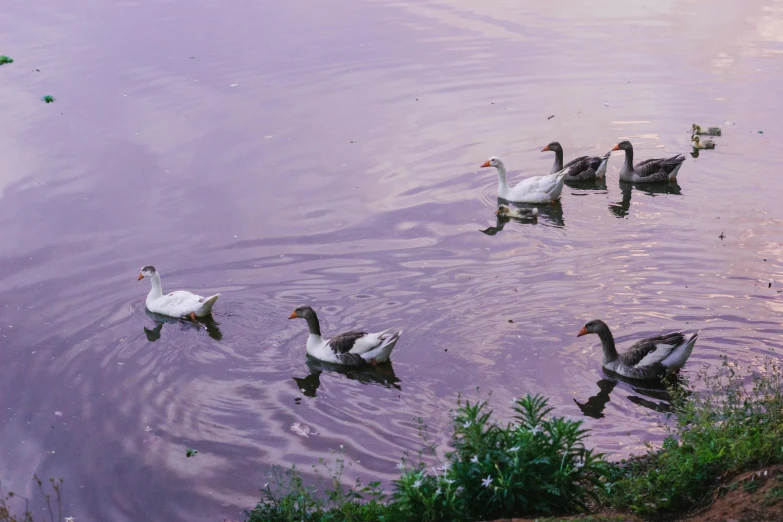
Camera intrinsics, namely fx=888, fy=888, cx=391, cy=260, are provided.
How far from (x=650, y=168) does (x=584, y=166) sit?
49.5 inches

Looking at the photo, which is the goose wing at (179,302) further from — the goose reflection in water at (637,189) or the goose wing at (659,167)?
the goose wing at (659,167)

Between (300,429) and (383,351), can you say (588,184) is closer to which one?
(383,351)

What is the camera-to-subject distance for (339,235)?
1508 cm

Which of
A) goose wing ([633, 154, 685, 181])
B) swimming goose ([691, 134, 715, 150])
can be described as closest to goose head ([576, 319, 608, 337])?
goose wing ([633, 154, 685, 181])

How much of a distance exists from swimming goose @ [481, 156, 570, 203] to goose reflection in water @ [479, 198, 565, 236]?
98mm

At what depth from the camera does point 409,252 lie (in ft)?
47.1

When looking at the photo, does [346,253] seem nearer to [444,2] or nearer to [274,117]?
[274,117]

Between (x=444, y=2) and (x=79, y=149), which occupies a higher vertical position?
(x=444, y=2)

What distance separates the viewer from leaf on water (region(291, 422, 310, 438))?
10227mm

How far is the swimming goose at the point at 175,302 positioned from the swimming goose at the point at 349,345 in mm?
1623

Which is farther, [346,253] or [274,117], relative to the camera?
[274,117]

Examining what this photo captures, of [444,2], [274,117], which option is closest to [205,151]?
[274,117]

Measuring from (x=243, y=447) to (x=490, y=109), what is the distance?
12961 mm

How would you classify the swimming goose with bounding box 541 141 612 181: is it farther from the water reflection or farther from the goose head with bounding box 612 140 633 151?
the goose head with bounding box 612 140 633 151
